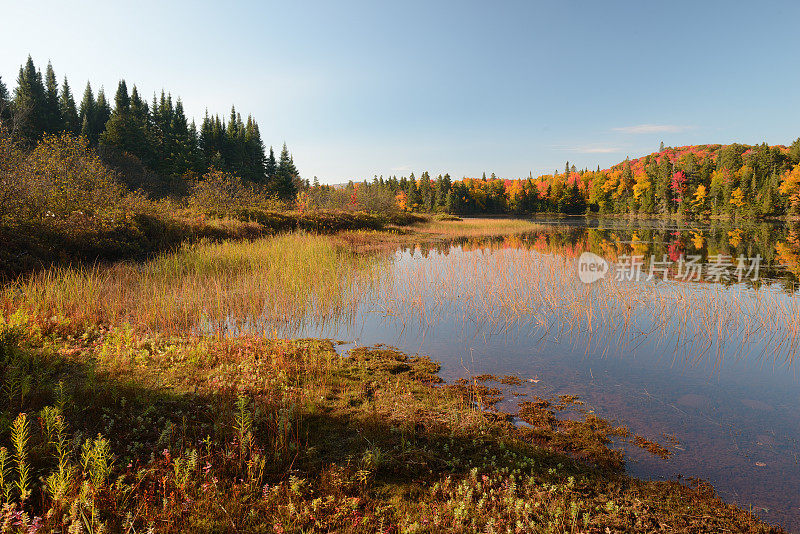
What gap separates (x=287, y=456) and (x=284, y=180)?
5806cm

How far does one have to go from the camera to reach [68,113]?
5316 centimetres

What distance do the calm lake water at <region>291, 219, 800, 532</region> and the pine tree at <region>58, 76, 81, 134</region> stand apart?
60.2 m

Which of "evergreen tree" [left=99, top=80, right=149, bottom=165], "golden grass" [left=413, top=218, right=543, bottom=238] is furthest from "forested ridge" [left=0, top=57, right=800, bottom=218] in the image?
"golden grass" [left=413, top=218, right=543, bottom=238]

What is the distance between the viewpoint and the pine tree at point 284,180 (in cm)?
5572

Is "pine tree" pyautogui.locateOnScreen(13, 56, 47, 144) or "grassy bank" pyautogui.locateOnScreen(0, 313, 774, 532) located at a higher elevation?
"pine tree" pyautogui.locateOnScreen(13, 56, 47, 144)

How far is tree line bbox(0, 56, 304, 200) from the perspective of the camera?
152 ft

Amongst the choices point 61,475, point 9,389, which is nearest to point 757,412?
point 61,475

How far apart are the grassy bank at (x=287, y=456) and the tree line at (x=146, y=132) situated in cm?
4478

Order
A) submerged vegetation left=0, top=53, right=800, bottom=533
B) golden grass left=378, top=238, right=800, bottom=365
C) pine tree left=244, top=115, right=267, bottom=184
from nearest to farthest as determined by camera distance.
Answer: submerged vegetation left=0, top=53, right=800, bottom=533 < golden grass left=378, top=238, right=800, bottom=365 < pine tree left=244, top=115, right=267, bottom=184

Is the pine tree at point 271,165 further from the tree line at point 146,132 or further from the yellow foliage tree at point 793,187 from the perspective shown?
the yellow foliage tree at point 793,187

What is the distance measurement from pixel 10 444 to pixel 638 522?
18.6 feet

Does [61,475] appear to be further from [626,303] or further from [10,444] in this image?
[626,303]

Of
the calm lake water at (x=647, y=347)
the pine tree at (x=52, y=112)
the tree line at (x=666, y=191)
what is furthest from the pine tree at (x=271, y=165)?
the calm lake water at (x=647, y=347)

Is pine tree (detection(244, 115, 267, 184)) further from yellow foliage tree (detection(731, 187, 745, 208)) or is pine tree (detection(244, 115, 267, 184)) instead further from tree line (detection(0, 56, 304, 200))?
yellow foliage tree (detection(731, 187, 745, 208))
